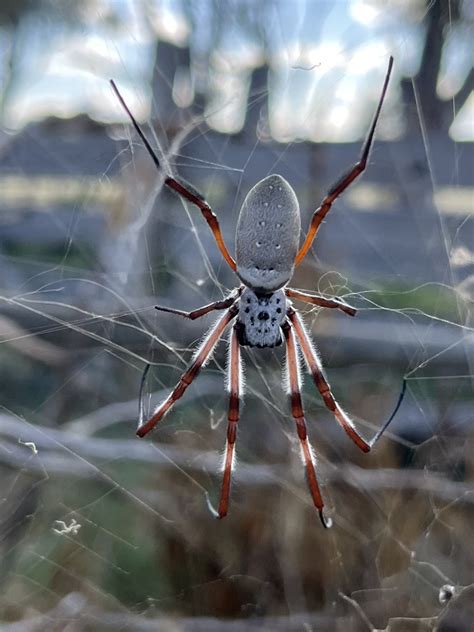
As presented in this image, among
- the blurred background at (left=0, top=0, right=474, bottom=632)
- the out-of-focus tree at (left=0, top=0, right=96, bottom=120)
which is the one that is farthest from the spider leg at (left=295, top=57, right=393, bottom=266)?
the out-of-focus tree at (left=0, top=0, right=96, bottom=120)

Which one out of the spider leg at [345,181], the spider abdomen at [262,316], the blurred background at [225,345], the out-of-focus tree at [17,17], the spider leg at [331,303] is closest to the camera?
the spider leg at [345,181]

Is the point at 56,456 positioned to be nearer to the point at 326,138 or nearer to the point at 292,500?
the point at 292,500

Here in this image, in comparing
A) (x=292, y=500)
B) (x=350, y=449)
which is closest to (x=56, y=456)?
(x=292, y=500)

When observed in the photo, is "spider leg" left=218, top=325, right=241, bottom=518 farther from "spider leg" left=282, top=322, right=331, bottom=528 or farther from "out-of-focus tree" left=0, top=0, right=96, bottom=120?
"out-of-focus tree" left=0, top=0, right=96, bottom=120

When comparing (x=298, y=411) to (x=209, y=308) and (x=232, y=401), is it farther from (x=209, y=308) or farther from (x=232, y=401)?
(x=209, y=308)

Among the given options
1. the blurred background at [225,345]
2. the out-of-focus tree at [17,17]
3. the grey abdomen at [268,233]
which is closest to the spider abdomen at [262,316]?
the grey abdomen at [268,233]

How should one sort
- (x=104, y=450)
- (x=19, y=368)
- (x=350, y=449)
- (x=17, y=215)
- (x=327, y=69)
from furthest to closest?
(x=17, y=215)
(x=19, y=368)
(x=350, y=449)
(x=104, y=450)
(x=327, y=69)

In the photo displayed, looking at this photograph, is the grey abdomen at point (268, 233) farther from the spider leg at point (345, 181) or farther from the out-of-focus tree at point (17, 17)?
the out-of-focus tree at point (17, 17)
